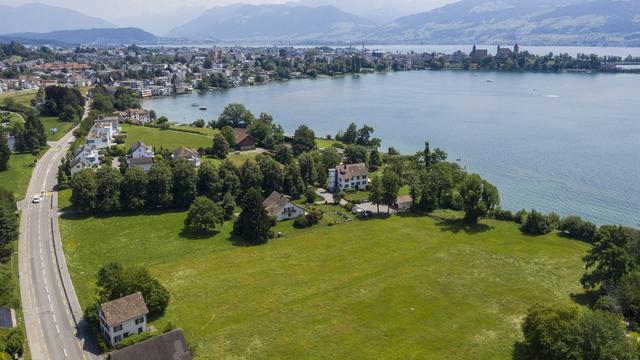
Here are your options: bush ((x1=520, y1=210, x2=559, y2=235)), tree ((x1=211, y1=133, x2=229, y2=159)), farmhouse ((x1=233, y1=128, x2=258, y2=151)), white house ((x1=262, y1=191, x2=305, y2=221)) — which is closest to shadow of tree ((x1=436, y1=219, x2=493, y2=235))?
bush ((x1=520, y1=210, x2=559, y2=235))

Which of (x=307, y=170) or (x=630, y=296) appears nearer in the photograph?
(x=630, y=296)

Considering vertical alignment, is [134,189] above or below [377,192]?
below

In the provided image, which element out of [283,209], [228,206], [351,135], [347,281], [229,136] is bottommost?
[347,281]

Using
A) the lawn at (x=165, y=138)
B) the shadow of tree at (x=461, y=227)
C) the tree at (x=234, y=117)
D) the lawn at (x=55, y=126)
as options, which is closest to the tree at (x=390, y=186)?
the shadow of tree at (x=461, y=227)

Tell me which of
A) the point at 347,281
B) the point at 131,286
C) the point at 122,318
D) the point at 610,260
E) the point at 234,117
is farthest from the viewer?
the point at 234,117

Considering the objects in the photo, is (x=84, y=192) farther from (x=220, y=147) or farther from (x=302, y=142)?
(x=302, y=142)

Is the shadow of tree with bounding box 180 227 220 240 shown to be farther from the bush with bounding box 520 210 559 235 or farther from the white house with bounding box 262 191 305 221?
the bush with bounding box 520 210 559 235

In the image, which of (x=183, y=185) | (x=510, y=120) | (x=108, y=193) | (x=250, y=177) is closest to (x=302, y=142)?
(x=250, y=177)
